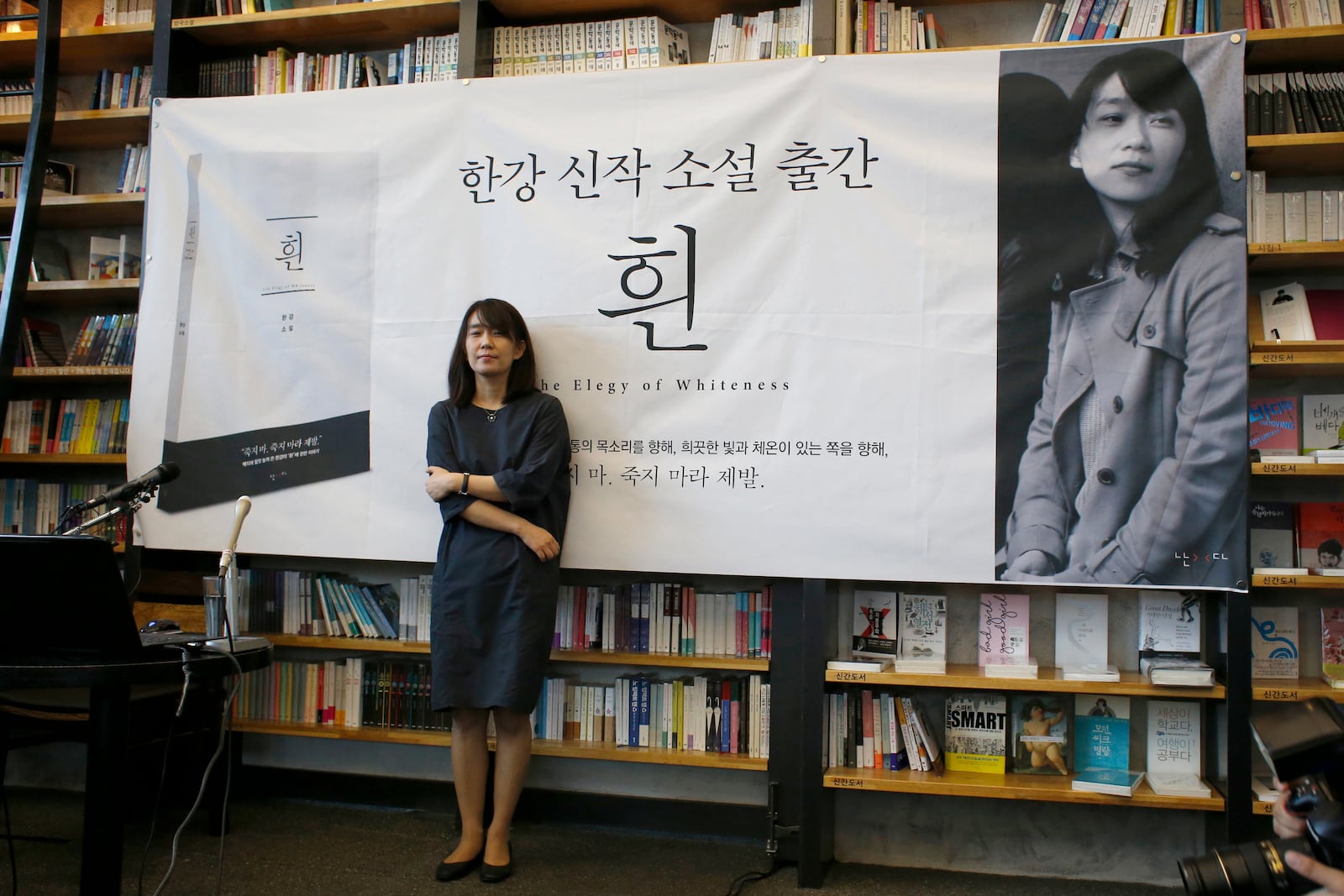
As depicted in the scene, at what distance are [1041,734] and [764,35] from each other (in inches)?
88.7

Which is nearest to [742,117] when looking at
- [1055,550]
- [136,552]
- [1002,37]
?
[1002,37]

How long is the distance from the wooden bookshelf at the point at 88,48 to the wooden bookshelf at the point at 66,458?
147 cm

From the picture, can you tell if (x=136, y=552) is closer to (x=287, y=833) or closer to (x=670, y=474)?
(x=287, y=833)

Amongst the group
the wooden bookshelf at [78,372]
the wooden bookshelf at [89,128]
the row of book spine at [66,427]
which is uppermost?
the wooden bookshelf at [89,128]

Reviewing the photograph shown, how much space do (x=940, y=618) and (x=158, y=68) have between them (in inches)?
126

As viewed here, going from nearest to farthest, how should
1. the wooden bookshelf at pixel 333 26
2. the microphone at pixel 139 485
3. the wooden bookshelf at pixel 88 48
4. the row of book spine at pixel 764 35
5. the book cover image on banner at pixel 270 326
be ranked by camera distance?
the microphone at pixel 139 485 < the row of book spine at pixel 764 35 < the book cover image on banner at pixel 270 326 < the wooden bookshelf at pixel 333 26 < the wooden bookshelf at pixel 88 48

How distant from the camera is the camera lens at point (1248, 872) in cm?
131

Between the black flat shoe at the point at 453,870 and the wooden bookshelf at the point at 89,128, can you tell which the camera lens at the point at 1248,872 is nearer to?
the black flat shoe at the point at 453,870

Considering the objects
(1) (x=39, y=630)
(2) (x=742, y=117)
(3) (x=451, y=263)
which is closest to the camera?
(1) (x=39, y=630)

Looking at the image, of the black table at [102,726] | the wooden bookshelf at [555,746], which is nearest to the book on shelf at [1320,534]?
the wooden bookshelf at [555,746]

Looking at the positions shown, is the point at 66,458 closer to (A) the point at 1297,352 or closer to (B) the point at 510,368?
(B) the point at 510,368

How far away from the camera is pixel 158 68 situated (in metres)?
3.34

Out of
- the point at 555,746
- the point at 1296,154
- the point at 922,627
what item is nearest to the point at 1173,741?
the point at 922,627

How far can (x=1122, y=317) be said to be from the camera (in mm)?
2582
